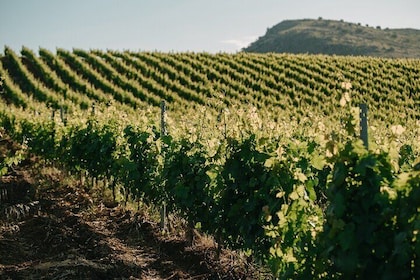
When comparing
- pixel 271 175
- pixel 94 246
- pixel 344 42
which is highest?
pixel 344 42

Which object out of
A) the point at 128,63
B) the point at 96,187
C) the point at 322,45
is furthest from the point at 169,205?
the point at 322,45

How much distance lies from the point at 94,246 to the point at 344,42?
139 m

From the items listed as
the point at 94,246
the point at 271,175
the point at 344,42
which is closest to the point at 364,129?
the point at 271,175

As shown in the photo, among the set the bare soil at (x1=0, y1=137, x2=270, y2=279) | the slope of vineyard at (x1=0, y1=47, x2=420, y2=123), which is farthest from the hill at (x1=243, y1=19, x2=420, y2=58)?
the bare soil at (x1=0, y1=137, x2=270, y2=279)

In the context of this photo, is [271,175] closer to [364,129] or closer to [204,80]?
[364,129]

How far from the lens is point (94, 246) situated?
25.1 ft

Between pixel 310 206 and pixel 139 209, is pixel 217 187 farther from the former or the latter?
pixel 139 209

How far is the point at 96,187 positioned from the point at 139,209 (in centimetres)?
240

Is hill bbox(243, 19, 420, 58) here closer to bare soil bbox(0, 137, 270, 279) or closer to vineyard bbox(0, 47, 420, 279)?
vineyard bbox(0, 47, 420, 279)

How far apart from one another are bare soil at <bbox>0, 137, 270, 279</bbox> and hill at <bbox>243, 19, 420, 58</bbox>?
123 m

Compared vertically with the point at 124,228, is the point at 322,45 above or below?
above

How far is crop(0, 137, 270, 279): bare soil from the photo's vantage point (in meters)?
6.61

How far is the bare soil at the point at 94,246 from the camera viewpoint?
21.7 feet

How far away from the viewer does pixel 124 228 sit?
8805mm
